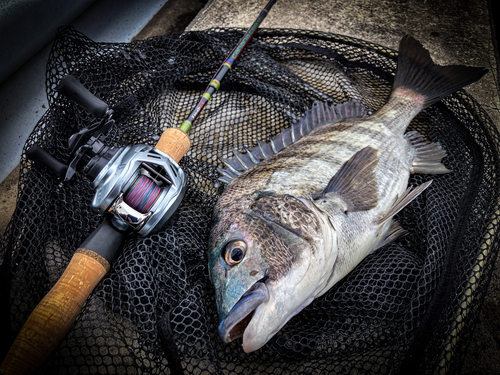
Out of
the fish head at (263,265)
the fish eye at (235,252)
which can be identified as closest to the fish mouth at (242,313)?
the fish head at (263,265)

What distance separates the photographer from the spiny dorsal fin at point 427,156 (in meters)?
2.10

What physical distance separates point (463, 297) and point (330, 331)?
718 mm

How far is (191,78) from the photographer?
267 cm

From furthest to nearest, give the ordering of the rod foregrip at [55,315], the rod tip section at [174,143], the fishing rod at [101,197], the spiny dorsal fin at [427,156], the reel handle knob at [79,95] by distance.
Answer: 1. the spiny dorsal fin at [427,156]
2. the rod tip section at [174,143]
3. the reel handle knob at [79,95]
4. the fishing rod at [101,197]
5. the rod foregrip at [55,315]

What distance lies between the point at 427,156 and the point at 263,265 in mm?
1573

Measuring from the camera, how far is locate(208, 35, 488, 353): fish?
132 centimetres

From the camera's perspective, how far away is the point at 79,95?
145 centimetres

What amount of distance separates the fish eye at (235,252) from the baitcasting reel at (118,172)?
39 centimetres

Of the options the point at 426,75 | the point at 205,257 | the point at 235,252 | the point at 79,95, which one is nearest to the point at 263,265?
the point at 235,252

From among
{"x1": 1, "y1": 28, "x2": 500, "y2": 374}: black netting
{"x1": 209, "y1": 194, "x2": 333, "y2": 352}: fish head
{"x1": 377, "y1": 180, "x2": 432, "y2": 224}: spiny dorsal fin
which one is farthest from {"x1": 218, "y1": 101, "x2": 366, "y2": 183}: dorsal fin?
{"x1": 377, "y1": 180, "x2": 432, "y2": 224}: spiny dorsal fin

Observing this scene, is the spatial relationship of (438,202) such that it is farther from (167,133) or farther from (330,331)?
(167,133)

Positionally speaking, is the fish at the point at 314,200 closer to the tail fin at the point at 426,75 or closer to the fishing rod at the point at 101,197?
the tail fin at the point at 426,75

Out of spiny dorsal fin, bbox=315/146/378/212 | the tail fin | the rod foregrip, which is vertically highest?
the tail fin

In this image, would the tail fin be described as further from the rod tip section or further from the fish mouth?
the fish mouth
